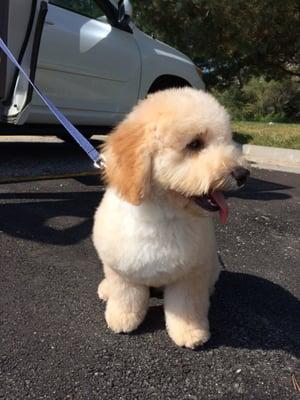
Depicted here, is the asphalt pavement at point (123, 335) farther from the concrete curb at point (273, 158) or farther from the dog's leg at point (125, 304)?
the concrete curb at point (273, 158)

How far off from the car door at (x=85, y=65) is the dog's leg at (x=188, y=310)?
3.50 metres

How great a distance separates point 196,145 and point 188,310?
781 mm

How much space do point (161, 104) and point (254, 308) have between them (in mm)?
1367

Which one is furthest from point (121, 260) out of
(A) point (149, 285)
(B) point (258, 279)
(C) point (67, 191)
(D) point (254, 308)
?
(C) point (67, 191)

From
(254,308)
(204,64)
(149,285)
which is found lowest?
(204,64)

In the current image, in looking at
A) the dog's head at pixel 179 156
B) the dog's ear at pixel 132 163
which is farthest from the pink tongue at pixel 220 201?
the dog's ear at pixel 132 163

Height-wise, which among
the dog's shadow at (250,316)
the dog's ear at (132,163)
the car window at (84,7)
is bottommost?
the dog's shadow at (250,316)

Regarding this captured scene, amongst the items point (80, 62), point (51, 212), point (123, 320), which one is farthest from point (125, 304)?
point (80, 62)

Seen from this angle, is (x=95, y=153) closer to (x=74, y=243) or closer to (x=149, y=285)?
(x=149, y=285)

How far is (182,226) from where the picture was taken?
236 cm

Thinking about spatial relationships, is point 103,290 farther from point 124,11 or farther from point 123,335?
point 124,11

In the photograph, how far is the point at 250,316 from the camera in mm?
2883

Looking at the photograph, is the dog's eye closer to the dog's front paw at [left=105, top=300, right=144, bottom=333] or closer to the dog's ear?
the dog's ear

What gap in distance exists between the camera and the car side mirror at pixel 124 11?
5.91 metres
